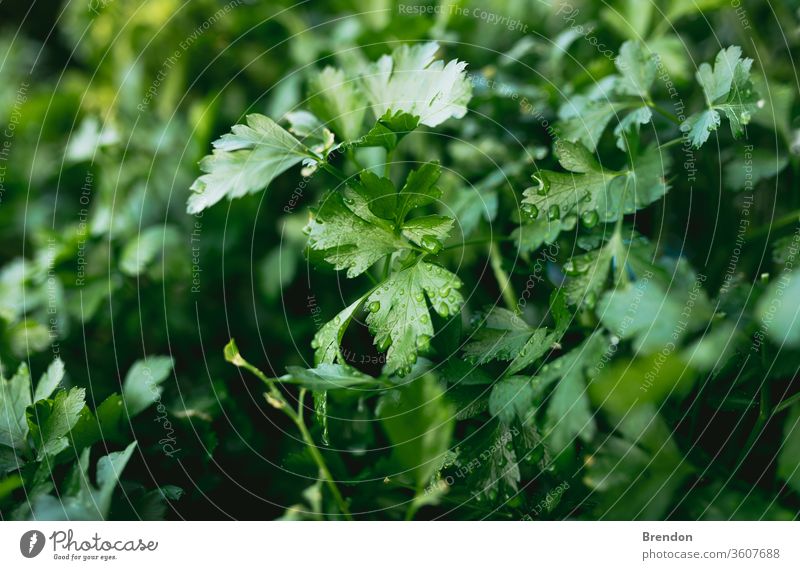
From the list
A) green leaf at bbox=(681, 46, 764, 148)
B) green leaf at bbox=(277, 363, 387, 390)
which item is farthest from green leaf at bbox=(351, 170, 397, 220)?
green leaf at bbox=(681, 46, 764, 148)

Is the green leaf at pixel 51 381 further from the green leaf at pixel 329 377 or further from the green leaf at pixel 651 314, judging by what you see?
the green leaf at pixel 651 314

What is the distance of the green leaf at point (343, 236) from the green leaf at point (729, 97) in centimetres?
23

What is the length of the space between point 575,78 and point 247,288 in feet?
1.42

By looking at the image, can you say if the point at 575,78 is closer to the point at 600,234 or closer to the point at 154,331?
the point at 600,234

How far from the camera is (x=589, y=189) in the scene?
0.45 metres

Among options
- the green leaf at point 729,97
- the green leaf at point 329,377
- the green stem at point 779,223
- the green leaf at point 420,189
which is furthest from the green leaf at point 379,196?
the green stem at point 779,223

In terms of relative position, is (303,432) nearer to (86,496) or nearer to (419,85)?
(86,496)

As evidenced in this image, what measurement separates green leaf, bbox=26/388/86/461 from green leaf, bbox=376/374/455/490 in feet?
0.73

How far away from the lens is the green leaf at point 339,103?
50 cm

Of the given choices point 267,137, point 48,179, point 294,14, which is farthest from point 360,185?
point 48,179

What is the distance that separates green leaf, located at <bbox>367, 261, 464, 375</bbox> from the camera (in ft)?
1.30

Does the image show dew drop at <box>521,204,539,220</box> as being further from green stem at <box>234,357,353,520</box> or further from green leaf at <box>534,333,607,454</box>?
green stem at <box>234,357,353,520</box>

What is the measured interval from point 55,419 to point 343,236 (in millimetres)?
248
